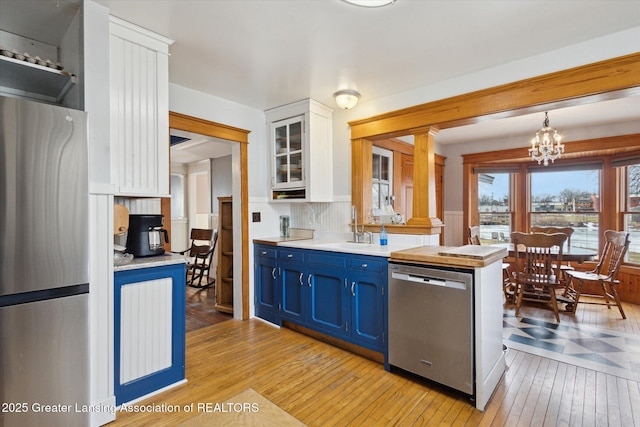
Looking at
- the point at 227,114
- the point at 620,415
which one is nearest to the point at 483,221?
the point at 620,415

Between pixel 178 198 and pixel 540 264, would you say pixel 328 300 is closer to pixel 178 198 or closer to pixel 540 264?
pixel 540 264

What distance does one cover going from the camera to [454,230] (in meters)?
5.91

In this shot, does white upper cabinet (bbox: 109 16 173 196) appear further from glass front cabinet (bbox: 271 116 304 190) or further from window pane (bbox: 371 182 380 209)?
window pane (bbox: 371 182 380 209)

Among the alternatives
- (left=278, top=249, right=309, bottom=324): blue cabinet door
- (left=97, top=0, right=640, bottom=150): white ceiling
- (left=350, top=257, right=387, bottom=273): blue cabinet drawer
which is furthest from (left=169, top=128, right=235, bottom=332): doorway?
(left=350, top=257, right=387, bottom=273): blue cabinet drawer

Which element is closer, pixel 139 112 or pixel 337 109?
pixel 139 112

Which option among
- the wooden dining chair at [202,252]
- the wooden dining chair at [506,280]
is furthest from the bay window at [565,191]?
the wooden dining chair at [202,252]

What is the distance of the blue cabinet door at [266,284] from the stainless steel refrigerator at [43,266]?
1.90 m

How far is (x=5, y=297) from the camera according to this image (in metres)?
1.55

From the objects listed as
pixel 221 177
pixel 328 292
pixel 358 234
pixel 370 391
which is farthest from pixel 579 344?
pixel 221 177

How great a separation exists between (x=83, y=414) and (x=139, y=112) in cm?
185

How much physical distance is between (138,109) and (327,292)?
214 cm

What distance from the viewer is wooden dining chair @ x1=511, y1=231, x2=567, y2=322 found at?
353cm

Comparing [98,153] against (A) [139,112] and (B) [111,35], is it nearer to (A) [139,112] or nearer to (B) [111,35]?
(A) [139,112]

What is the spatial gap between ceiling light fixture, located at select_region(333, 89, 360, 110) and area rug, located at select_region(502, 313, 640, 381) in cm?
278
